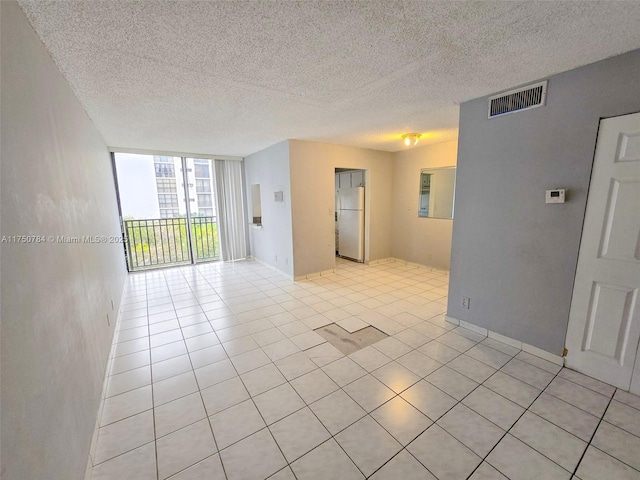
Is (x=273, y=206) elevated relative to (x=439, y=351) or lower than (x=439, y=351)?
elevated

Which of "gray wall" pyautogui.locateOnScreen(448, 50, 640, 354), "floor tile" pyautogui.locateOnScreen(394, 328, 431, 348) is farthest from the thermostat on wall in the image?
"floor tile" pyautogui.locateOnScreen(394, 328, 431, 348)

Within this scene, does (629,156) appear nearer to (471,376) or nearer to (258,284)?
(471,376)

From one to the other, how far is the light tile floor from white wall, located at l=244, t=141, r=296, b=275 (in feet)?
6.39

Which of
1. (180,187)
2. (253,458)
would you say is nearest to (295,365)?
(253,458)

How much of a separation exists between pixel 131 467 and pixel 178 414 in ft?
1.22

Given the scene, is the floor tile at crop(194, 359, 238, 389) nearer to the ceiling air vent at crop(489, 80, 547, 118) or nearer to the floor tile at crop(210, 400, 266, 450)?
the floor tile at crop(210, 400, 266, 450)

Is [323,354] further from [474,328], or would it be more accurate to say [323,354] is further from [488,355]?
[474,328]

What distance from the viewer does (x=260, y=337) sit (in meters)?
2.83

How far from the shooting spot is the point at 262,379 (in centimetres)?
218

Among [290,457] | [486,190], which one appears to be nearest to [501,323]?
[486,190]

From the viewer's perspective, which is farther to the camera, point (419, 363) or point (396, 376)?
point (419, 363)

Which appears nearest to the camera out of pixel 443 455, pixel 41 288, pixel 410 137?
pixel 41 288

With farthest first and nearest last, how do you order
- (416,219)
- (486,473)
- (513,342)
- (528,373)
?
(416,219)
(513,342)
(528,373)
(486,473)

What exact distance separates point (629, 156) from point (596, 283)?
3.19 feet
